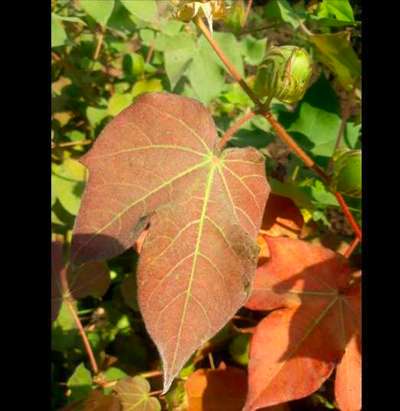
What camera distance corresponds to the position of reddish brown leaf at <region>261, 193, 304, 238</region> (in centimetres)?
93

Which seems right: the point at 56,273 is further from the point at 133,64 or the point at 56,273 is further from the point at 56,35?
the point at 133,64

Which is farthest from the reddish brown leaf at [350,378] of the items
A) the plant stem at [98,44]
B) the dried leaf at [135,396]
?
the plant stem at [98,44]

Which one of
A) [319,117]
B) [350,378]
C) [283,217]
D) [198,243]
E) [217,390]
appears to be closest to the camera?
[198,243]

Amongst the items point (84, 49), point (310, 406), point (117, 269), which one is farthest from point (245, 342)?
point (84, 49)

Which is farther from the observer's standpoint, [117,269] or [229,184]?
[117,269]

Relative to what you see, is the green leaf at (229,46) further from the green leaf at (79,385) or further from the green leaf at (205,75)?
the green leaf at (79,385)

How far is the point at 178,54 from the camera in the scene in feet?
3.30

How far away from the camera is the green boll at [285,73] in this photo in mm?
704

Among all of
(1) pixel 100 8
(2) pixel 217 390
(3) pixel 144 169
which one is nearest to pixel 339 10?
(1) pixel 100 8

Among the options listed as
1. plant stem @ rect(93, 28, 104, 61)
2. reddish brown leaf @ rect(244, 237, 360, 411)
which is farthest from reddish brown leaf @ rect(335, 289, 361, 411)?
plant stem @ rect(93, 28, 104, 61)

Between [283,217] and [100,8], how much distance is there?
41 cm
